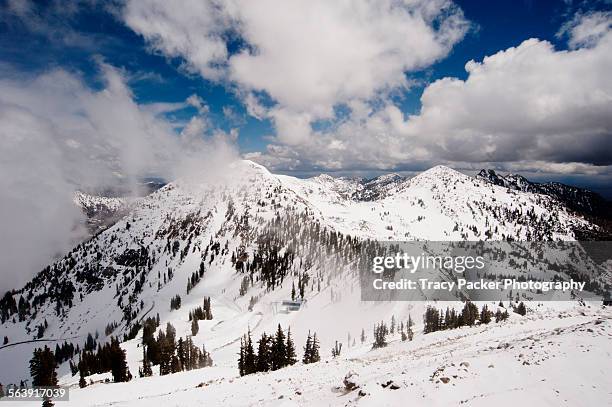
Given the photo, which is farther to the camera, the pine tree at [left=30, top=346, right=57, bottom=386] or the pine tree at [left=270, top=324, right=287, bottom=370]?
the pine tree at [left=30, top=346, right=57, bottom=386]

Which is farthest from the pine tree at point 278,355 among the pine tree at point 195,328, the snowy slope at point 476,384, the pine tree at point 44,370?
the pine tree at point 195,328

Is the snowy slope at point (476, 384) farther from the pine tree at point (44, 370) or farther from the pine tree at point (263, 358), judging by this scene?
the pine tree at point (44, 370)

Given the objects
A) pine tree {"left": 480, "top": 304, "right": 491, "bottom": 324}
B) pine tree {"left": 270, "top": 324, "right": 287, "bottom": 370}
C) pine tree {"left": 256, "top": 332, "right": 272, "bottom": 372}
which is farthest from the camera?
pine tree {"left": 480, "top": 304, "right": 491, "bottom": 324}

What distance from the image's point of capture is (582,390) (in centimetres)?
2514

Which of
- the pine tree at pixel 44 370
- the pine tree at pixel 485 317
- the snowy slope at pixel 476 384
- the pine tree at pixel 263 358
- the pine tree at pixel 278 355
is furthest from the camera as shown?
the pine tree at pixel 485 317

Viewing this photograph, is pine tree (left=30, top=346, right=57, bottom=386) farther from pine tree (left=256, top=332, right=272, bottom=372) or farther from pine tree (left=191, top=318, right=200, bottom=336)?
pine tree (left=191, top=318, right=200, bottom=336)

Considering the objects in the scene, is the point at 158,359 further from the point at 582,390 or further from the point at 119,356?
the point at 582,390

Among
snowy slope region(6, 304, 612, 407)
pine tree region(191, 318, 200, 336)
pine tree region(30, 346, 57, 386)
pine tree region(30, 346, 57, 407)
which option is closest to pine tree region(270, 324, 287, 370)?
snowy slope region(6, 304, 612, 407)

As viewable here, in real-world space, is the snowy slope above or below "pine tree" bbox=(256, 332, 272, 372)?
above

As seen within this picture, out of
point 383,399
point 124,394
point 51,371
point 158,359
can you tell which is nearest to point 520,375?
point 383,399

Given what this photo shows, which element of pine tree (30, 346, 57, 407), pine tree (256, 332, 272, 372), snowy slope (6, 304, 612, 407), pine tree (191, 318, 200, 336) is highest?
snowy slope (6, 304, 612, 407)

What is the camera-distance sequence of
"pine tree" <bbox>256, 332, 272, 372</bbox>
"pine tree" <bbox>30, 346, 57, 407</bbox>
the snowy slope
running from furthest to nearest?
"pine tree" <bbox>30, 346, 57, 407</bbox>, "pine tree" <bbox>256, 332, 272, 372</bbox>, the snowy slope

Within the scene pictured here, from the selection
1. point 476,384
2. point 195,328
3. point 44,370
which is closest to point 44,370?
point 44,370

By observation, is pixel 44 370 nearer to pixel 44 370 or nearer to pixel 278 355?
pixel 44 370
